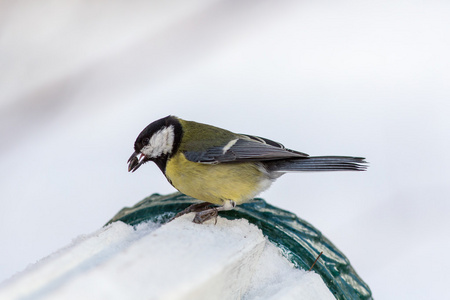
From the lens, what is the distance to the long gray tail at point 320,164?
0.95 m

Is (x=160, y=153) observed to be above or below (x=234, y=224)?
above

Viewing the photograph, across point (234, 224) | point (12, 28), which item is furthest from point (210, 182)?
point (12, 28)

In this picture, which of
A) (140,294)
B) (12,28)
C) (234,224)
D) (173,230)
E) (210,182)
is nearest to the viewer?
(140,294)

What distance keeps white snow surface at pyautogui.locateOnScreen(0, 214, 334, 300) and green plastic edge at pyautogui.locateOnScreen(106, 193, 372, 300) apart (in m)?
0.05

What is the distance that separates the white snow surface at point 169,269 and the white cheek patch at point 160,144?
259 millimetres

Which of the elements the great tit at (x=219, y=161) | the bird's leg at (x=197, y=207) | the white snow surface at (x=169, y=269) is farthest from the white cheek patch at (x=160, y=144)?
the white snow surface at (x=169, y=269)

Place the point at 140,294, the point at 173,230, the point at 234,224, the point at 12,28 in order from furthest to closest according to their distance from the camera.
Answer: the point at 12,28, the point at 234,224, the point at 173,230, the point at 140,294

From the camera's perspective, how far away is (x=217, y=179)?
38.1 inches

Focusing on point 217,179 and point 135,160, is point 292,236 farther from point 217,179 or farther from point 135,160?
point 135,160

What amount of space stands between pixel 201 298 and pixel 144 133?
46 cm

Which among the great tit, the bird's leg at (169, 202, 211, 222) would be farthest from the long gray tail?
the bird's leg at (169, 202, 211, 222)

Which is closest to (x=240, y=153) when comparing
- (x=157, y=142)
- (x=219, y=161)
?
(x=219, y=161)

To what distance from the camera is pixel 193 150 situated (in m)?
0.99

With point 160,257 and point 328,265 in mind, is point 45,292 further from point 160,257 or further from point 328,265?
point 328,265
